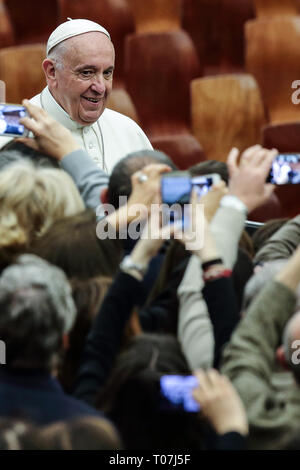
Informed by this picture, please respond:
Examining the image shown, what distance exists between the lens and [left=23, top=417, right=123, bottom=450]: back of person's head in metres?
1.03

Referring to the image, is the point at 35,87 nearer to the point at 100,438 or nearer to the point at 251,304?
the point at 251,304

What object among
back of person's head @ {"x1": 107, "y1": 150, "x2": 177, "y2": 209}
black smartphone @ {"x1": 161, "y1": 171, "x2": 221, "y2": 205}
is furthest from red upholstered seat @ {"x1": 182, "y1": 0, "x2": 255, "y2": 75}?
black smartphone @ {"x1": 161, "y1": 171, "x2": 221, "y2": 205}

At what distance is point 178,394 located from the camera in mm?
1122

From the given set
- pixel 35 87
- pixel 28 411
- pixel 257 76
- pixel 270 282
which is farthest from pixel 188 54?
pixel 28 411

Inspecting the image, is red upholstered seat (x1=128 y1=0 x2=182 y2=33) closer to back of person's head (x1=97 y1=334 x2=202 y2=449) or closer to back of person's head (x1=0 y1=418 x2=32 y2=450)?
back of person's head (x1=97 y1=334 x2=202 y2=449)

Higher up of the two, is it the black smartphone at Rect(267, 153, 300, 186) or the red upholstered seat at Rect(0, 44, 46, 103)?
the red upholstered seat at Rect(0, 44, 46, 103)

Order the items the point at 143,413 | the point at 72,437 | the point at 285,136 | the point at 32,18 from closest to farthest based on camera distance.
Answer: the point at 72,437
the point at 143,413
the point at 285,136
the point at 32,18

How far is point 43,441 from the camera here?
1027 mm

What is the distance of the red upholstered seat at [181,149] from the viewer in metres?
2.85

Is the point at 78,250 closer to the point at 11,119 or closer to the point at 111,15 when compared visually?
the point at 11,119

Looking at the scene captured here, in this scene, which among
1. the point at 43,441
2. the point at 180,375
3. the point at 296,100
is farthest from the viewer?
the point at 296,100

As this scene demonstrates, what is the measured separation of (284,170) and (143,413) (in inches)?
17.3

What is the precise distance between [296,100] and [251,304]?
1.67 meters

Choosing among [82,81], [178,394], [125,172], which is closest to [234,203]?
[125,172]
